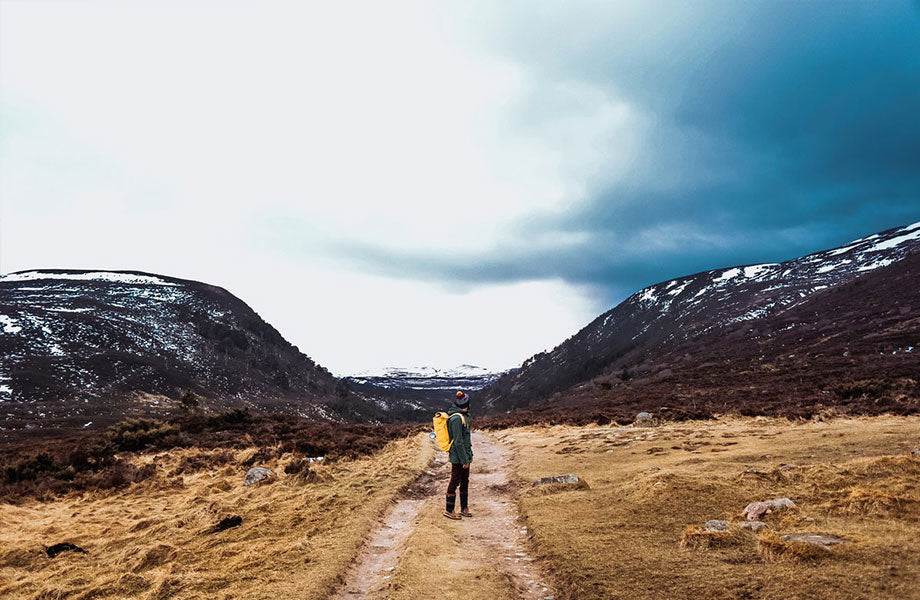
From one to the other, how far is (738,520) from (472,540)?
568cm

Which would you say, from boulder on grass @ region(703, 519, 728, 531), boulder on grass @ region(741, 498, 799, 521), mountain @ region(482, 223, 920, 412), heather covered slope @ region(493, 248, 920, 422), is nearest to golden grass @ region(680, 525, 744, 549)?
boulder on grass @ region(703, 519, 728, 531)

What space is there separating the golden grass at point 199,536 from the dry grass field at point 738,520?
4857 mm

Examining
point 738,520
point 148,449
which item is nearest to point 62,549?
point 148,449

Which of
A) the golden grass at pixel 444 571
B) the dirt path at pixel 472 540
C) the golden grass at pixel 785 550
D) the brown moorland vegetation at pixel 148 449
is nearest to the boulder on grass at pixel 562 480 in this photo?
the dirt path at pixel 472 540

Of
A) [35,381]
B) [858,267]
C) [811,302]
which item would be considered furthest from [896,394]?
[858,267]

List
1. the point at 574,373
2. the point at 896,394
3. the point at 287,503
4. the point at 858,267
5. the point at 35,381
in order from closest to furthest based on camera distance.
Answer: the point at 287,503, the point at 896,394, the point at 35,381, the point at 858,267, the point at 574,373

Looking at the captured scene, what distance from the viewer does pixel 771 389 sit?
41.9 metres

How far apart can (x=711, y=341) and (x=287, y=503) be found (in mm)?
98924

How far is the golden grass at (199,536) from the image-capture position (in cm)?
902

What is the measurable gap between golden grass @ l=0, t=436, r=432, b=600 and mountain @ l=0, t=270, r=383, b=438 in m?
54.8

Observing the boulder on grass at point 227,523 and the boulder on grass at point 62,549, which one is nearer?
the boulder on grass at point 62,549

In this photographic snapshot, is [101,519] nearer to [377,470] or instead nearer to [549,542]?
[377,470]

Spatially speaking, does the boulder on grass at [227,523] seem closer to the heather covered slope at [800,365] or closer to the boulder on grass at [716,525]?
the boulder on grass at [716,525]

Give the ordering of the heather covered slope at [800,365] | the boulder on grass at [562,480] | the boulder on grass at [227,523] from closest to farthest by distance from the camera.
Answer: the boulder on grass at [227,523] → the boulder on grass at [562,480] → the heather covered slope at [800,365]
